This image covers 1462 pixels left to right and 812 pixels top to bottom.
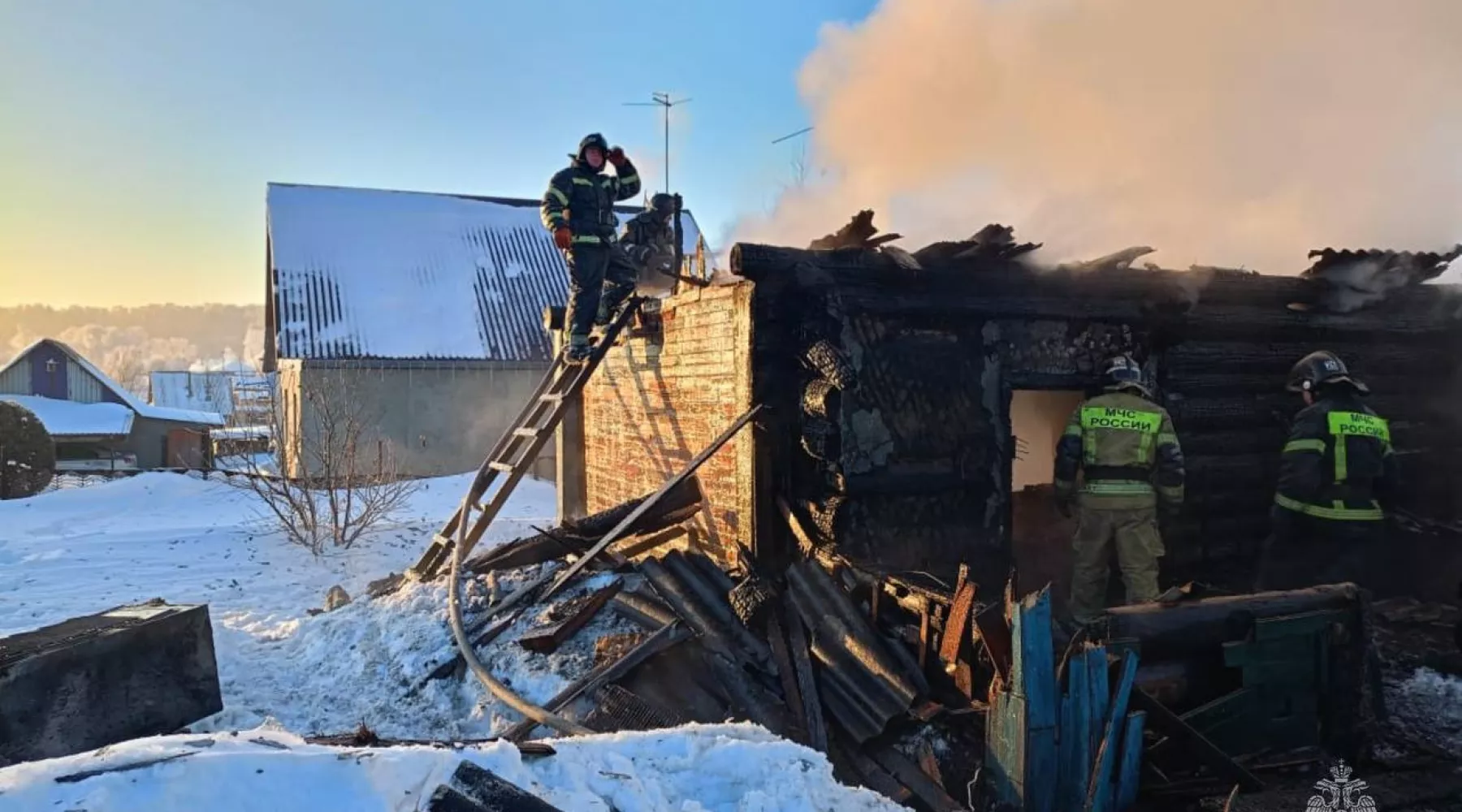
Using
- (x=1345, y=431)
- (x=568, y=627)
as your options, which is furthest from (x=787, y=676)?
(x=1345, y=431)

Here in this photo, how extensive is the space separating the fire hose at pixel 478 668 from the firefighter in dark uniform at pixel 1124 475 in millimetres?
3475

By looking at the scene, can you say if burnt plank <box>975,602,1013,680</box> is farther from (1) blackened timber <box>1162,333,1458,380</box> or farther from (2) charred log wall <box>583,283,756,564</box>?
(1) blackened timber <box>1162,333,1458,380</box>

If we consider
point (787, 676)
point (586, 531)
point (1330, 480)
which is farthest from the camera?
point (586, 531)

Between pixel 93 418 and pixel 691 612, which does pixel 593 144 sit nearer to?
pixel 691 612

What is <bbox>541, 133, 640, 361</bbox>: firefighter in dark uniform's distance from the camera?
24.5ft

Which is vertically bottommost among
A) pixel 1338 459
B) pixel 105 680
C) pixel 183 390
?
pixel 105 680

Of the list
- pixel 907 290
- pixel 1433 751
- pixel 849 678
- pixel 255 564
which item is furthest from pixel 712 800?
pixel 255 564

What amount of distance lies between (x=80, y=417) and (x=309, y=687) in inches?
1078

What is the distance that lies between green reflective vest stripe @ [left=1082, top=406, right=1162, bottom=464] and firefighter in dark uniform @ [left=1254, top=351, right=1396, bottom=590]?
124 cm

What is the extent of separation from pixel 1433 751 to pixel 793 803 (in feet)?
13.3

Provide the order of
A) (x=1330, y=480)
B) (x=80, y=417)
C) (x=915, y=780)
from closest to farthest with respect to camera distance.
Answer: (x=915, y=780) → (x=1330, y=480) → (x=80, y=417)

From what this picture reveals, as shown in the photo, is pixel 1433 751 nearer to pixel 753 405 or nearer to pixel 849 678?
pixel 849 678

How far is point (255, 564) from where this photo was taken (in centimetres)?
1134

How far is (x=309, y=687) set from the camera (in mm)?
6762
